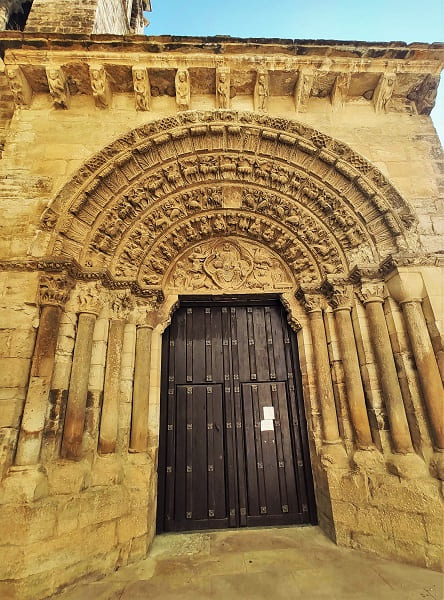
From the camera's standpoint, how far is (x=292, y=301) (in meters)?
4.02

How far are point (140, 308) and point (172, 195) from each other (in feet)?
5.22

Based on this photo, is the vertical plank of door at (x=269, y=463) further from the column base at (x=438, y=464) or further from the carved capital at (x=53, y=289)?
the carved capital at (x=53, y=289)

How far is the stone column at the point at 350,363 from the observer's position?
3.17 m

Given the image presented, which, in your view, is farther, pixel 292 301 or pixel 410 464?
pixel 292 301

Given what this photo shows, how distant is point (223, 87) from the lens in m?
4.09

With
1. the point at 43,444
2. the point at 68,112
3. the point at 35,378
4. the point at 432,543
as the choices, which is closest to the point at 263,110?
the point at 68,112

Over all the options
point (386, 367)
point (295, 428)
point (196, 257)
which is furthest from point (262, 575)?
point (196, 257)

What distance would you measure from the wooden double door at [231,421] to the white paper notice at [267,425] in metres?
0.01

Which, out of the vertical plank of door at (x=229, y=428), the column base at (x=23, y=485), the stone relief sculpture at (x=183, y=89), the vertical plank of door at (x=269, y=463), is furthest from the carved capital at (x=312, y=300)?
the column base at (x=23, y=485)

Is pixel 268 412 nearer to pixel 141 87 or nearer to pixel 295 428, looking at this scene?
pixel 295 428

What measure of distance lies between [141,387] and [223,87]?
4.01 metres

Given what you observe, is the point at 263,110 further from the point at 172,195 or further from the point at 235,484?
the point at 235,484

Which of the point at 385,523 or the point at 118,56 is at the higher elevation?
the point at 118,56

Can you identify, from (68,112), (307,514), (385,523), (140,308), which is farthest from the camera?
(68,112)
